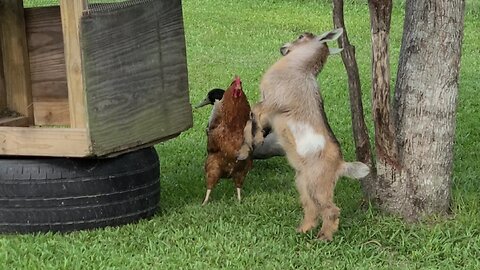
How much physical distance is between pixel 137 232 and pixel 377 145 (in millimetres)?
1520

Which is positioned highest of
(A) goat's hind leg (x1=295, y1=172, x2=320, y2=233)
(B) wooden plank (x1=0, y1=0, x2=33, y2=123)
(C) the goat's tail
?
(B) wooden plank (x1=0, y1=0, x2=33, y2=123)

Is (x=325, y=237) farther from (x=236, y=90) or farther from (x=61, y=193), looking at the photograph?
(x=61, y=193)

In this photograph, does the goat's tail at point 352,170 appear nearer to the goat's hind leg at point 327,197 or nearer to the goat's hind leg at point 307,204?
the goat's hind leg at point 327,197

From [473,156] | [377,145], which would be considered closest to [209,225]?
[377,145]

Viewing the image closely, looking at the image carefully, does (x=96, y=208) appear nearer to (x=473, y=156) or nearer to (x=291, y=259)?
(x=291, y=259)

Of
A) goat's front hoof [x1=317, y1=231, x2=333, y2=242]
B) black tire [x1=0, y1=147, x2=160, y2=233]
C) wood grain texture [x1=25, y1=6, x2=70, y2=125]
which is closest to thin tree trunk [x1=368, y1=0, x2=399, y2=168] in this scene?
goat's front hoof [x1=317, y1=231, x2=333, y2=242]

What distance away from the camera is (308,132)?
4.71m

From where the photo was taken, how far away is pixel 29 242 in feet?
16.0

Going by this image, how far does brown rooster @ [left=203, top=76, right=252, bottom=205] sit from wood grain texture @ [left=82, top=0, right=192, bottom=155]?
213 mm

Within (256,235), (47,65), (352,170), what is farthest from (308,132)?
(47,65)

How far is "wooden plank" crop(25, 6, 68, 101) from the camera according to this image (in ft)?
19.4

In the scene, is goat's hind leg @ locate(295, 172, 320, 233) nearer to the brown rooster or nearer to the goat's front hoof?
the goat's front hoof

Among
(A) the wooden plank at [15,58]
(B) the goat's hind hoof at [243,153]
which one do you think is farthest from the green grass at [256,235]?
(A) the wooden plank at [15,58]

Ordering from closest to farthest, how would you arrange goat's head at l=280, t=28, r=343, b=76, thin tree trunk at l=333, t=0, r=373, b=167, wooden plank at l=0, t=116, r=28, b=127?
goat's head at l=280, t=28, r=343, b=76 → thin tree trunk at l=333, t=0, r=373, b=167 → wooden plank at l=0, t=116, r=28, b=127
